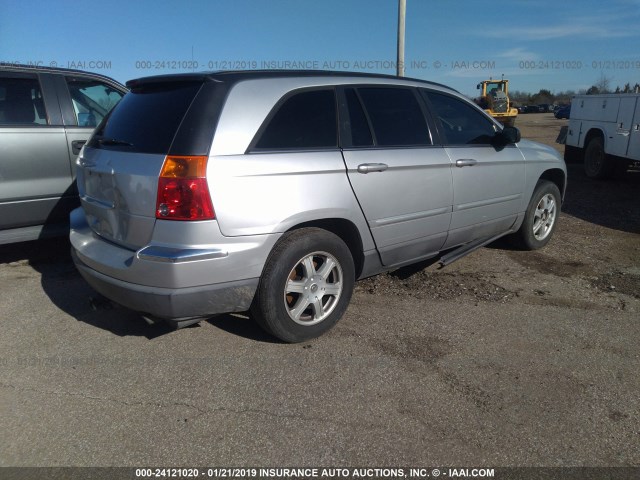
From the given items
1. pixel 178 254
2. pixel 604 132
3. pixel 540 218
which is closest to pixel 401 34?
pixel 604 132

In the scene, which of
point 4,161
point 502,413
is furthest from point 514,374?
point 4,161

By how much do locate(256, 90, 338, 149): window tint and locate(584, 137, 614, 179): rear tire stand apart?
8218mm

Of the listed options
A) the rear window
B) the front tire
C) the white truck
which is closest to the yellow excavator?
the white truck

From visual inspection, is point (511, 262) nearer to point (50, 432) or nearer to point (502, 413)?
point (502, 413)

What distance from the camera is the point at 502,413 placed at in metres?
2.70

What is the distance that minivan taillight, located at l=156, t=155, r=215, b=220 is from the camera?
2795mm

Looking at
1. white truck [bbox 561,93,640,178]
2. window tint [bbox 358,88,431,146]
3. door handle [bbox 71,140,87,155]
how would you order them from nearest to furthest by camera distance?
window tint [bbox 358,88,431,146] → door handle [bbox 71,140,87,155] → white truck [bbox 561,93,640,178]

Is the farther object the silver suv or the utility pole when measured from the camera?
the utility pole

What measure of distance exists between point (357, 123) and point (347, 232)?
30.6 inches

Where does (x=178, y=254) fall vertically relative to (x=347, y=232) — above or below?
above

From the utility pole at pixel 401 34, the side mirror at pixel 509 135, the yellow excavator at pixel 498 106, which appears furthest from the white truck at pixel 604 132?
the yellow excavator at pixel 498 106

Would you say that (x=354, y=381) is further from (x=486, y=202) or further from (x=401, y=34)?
(x=401, y=34)

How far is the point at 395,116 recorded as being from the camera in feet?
12.8

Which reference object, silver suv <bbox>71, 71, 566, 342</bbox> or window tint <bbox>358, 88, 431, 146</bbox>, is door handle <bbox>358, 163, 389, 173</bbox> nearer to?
silver suv <bbox>71, 71, 566, 342</bbox>
